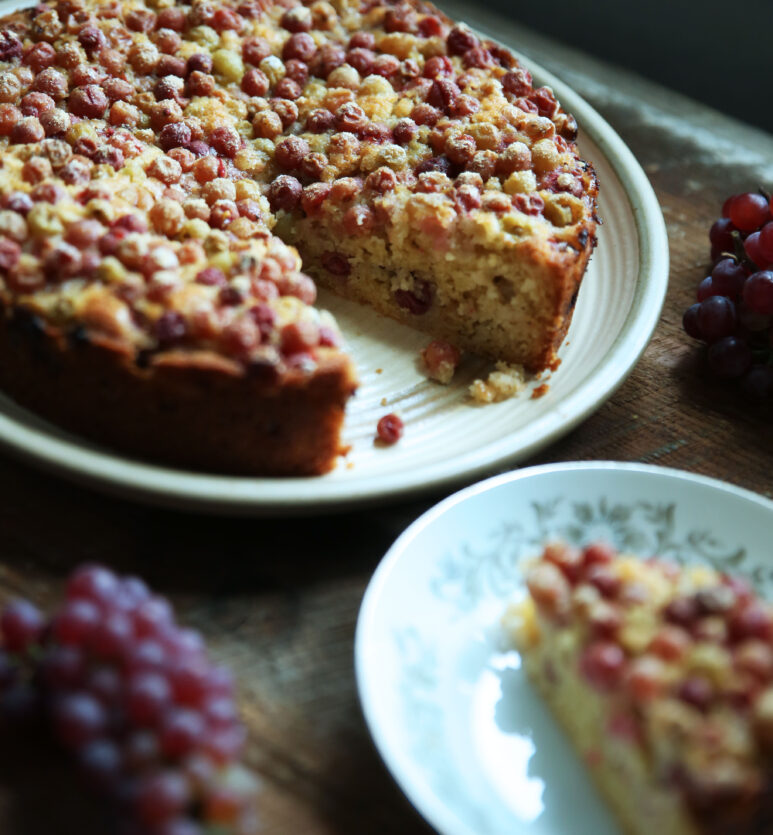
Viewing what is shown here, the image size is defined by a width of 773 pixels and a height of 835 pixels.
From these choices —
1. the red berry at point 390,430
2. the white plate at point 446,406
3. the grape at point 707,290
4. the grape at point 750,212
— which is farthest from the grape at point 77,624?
the grape at point 750,212

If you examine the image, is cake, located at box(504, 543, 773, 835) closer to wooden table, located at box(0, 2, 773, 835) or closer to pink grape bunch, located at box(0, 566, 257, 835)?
wooden table, located at box(0, 2, 773, 835)

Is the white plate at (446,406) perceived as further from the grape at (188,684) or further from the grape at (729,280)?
the grape at (188,684)

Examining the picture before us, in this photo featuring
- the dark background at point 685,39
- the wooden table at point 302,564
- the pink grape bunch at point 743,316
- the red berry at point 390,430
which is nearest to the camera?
the wooden table at point 302,564

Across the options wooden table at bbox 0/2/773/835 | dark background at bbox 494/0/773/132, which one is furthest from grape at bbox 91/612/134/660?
dark background at bbox 494/0/773/132

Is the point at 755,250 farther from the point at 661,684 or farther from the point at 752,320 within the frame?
the point at 661,684

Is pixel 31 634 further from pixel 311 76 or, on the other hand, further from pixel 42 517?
pixel 311 76

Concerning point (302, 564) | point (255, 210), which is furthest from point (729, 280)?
point (302, 564)

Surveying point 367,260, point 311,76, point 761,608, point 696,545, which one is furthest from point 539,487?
point 311,76
